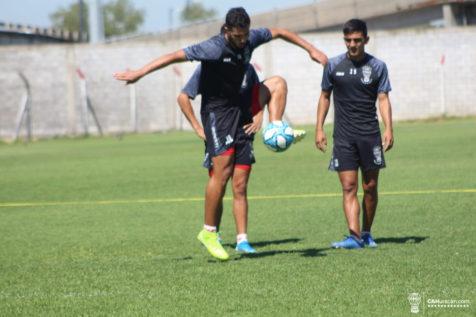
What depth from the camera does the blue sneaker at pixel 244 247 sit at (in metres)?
10.3

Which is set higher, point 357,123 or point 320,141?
point 357,123

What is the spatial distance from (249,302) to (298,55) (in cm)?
3889

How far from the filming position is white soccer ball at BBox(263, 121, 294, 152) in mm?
9984

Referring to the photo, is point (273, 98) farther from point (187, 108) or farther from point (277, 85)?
point (187, 108)

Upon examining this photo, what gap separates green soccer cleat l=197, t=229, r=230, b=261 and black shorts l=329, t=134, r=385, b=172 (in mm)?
1588

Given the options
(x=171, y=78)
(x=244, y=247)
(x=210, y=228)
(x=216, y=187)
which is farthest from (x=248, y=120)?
(x=171, y=78)

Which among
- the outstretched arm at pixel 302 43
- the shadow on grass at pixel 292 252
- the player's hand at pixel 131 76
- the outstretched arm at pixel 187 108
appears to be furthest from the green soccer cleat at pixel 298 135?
the player's hand at pixel 131 76

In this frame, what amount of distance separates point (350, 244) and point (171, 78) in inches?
1429

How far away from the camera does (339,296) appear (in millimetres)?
7523

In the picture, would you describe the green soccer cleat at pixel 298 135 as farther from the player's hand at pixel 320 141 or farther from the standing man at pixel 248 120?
the player's hand at pixel 320 141

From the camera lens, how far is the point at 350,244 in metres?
10.4

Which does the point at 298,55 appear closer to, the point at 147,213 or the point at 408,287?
the point at 147,213

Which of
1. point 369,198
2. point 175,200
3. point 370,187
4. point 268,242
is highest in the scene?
point 370,187

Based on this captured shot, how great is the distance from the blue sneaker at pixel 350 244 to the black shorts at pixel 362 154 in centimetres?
73
